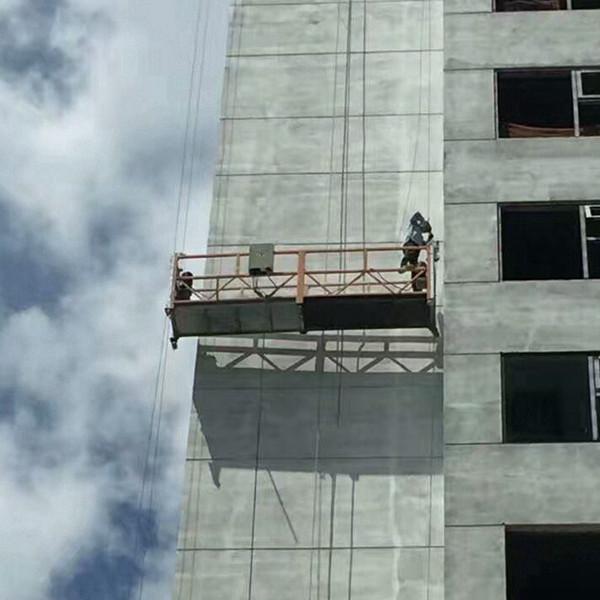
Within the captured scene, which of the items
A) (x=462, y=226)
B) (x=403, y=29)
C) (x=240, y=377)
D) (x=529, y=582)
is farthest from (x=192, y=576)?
(x=403, y=29)

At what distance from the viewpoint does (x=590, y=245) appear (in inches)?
1481

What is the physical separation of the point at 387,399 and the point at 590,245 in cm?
654

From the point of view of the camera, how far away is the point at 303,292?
130 feet

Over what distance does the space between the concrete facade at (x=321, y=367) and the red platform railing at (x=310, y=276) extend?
2.15ft

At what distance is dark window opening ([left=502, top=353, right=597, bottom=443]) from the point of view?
3466cm

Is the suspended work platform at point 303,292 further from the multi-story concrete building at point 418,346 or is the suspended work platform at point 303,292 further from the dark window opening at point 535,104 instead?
the dark window opening at point 535,104

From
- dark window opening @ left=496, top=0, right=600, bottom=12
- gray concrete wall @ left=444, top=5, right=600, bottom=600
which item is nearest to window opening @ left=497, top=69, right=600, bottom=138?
gray concrete wall @ left=444, top=5, right=600, bottom=600

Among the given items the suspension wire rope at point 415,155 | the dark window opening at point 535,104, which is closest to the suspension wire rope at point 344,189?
the suspension wire rope at point 415,155

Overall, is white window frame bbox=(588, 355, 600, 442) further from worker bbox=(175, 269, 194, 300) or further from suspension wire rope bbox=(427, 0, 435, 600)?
worker bbox=(175, 269, 194, 300)

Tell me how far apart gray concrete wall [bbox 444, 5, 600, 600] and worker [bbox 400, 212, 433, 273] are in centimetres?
213

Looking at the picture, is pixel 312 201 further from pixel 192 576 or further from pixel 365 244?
pixel 192 576

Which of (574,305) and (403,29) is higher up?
(403,29)

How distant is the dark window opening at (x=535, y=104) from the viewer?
3981 cm

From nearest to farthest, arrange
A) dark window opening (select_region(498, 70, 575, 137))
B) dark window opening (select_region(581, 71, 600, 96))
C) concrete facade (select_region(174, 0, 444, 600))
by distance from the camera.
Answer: concrete facade (select_region(174, 0, 444, 600))
dark window opening (select_region(498, 70, 575, 137))
dark window opening (select_region(581, 71, 600, 96))
